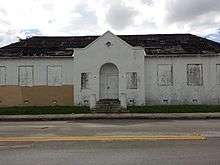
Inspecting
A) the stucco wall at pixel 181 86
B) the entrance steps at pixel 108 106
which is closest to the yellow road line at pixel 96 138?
the entrance steps at pixel 108 106

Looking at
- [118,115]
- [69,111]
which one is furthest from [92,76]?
[118,115]

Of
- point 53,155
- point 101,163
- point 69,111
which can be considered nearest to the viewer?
point 101,163

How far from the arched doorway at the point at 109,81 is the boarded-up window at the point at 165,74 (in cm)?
306

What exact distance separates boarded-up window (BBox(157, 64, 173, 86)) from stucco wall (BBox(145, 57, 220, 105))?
22cm

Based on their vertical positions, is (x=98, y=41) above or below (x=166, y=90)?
above

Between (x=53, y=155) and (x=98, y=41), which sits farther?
(x=98, y=41)

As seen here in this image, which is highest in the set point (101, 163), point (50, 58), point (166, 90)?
point (50, 58)

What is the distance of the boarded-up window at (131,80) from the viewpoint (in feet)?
116

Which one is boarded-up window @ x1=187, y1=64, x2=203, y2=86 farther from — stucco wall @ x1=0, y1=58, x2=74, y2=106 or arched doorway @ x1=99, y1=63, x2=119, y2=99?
stucco wall @ x1=0, y1=58, x2=74, y2=106

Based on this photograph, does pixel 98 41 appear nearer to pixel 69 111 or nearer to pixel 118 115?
pixel 69 111

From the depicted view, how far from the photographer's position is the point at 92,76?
3541 centimetres

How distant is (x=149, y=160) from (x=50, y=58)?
2658cm

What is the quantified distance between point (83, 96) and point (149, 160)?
25194 millimetres

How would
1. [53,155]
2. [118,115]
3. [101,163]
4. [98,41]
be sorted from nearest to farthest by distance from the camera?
1. [101,163]
2. [53,155]
3. [118,115]
4. [98,41]
